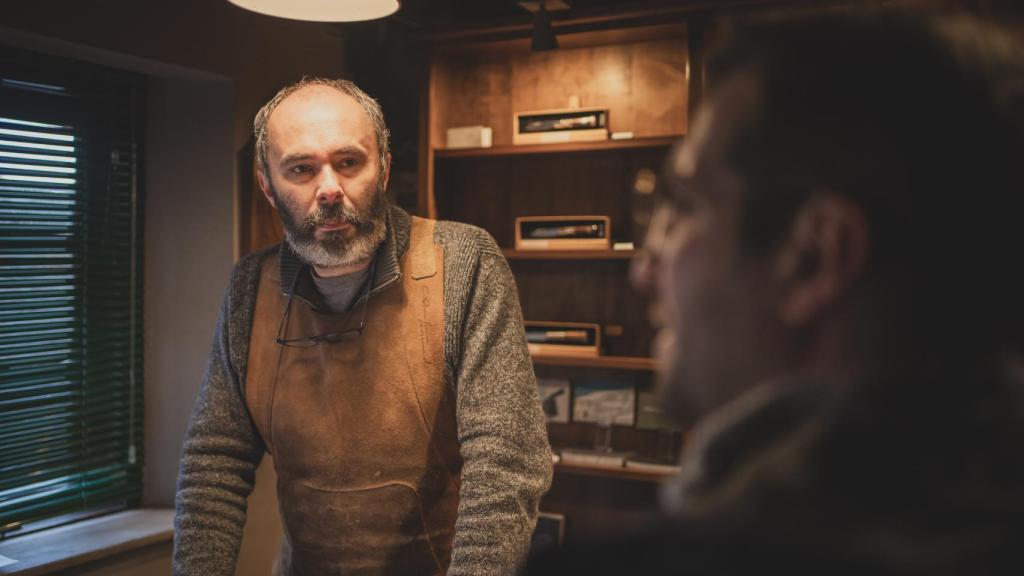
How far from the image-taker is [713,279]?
564 mm

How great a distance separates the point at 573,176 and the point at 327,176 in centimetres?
170

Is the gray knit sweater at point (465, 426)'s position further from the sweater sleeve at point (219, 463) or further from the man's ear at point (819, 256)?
the man's ear at point (819, 256)

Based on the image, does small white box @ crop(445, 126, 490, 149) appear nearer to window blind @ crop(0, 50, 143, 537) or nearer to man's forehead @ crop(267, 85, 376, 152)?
window blind @ crop(0, 50, 143, 537)

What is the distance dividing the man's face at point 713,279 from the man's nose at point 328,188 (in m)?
1.34

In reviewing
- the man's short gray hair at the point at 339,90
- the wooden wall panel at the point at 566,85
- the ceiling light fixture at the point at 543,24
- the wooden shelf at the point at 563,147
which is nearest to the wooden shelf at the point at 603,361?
the wooden shelf at the point at 563,147

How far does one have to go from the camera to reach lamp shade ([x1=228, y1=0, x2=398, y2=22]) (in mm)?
1880

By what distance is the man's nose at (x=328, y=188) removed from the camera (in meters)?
1.86

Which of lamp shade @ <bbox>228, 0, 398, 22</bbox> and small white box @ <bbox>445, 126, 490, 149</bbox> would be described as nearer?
lamp shade @ <bbox>228, 0, 398, 22</bbox>

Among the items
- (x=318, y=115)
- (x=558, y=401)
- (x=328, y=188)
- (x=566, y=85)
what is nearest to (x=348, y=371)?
(x=328, y=188)

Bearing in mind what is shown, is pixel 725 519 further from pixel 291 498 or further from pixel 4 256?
pixel 4 256

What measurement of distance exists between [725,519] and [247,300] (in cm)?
171

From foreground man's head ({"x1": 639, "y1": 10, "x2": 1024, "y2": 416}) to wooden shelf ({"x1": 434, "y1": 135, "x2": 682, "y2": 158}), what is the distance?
251cm

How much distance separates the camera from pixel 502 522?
1641mm

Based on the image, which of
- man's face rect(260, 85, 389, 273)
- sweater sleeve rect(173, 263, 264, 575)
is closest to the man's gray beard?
man's face rect(260, 85, 389, 273)
